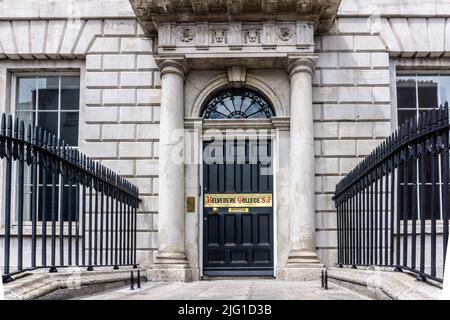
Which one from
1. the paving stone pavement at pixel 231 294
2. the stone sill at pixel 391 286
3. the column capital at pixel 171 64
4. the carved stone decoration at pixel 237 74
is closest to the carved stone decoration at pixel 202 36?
the column capital at pixel 171 64

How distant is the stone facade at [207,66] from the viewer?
448 inches

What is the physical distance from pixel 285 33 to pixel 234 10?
108 centimetres

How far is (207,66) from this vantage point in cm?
1177

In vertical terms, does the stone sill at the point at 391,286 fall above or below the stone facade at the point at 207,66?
below

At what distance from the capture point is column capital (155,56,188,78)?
36.9 feet

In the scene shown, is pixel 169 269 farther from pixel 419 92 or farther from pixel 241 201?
pixel 419 92

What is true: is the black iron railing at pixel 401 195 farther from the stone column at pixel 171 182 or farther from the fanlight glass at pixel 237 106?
the stone column at pixel 171 182

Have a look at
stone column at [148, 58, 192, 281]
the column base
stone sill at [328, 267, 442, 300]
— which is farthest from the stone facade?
stone sill at [328, 267, 442, 300]

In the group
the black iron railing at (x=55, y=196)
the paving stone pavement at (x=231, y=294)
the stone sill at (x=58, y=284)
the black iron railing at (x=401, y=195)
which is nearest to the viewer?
the stone sill at (x=58, y=284)

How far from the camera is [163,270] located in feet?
34.8

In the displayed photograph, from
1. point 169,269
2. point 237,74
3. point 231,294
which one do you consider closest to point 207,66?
point 237,74

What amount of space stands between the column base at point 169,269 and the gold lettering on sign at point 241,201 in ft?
4.52
